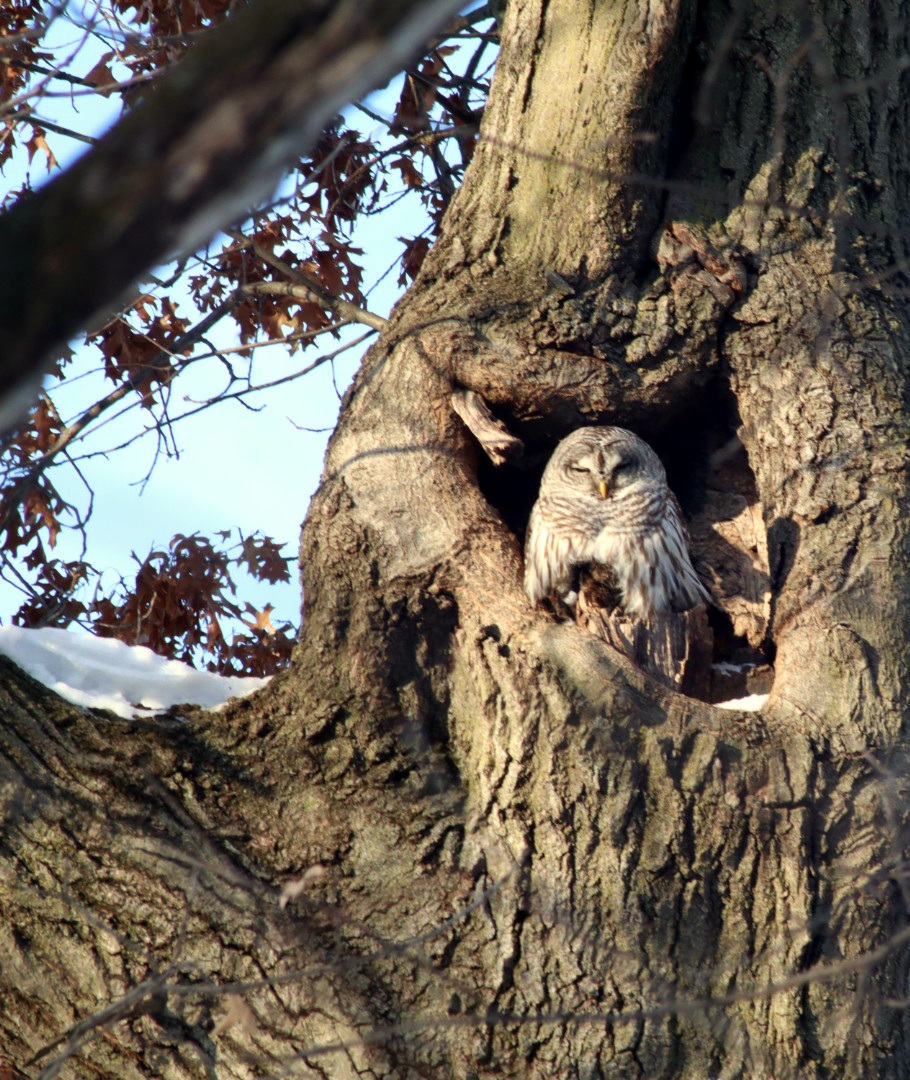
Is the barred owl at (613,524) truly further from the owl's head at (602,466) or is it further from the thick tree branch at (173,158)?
the thick tree branch at (173,158)

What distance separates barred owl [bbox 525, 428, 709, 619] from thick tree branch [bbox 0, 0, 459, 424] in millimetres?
3621

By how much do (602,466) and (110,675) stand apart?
2.30 meters

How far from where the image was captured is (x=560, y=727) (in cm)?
333

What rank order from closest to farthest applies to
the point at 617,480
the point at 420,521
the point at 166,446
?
the point at 420,521
the point at 617,480
the point at 166,446

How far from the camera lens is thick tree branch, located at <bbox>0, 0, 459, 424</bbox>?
1.12 meters

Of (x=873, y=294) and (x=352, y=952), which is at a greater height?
(x=873, y=294)

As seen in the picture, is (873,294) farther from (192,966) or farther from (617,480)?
(192,966)

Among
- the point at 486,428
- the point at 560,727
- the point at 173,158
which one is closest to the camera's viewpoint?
the point at 173,158

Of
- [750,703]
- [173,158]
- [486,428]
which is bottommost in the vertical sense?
[173,158]

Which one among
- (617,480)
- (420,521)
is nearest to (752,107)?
(617,480)

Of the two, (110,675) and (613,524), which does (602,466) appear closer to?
(613,524)

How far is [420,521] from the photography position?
12.8 ft

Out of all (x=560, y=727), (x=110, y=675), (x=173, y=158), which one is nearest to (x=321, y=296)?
(x=110, y=675)

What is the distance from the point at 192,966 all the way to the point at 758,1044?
5.01ft
